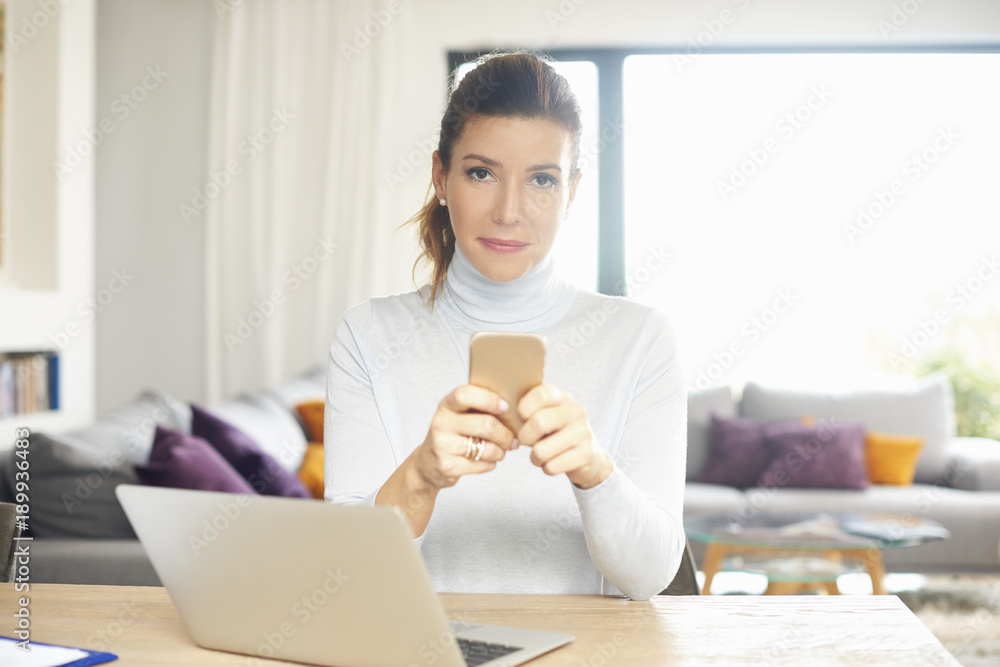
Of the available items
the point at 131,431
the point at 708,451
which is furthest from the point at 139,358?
the point at 708,451

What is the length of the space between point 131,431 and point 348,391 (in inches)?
59.0

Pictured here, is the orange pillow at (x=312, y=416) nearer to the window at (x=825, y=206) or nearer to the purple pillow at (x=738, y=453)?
the purple pillow at (x=738, y=453)

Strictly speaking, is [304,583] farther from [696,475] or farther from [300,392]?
[696,475]

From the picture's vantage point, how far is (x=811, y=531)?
10.1 ft

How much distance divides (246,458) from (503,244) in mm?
1489

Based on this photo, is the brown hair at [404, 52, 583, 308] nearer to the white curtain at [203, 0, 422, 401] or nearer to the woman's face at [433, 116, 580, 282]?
the woman's face at [433, 116, 580, 282]

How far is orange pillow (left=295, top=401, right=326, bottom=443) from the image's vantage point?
3.77 metres

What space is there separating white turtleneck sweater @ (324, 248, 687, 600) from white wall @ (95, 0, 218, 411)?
12.9 feet

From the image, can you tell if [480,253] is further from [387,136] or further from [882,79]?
[882,79]

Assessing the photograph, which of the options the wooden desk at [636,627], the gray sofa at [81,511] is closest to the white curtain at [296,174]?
the gray sofa at [81,511]

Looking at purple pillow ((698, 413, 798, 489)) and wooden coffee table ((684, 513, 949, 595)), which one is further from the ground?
purple pillow ((698, 413, 798, 489))

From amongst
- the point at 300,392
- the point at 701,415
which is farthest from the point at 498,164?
the point at 701,415

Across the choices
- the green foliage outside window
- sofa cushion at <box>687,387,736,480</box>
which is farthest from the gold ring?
the green foliage outside window

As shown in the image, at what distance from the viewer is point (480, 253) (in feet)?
4.11
